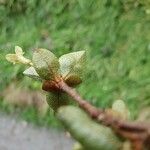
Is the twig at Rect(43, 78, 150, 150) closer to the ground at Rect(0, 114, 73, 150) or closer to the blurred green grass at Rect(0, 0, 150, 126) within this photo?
the blurred green grass at Rect(0, 0, 150, 126)

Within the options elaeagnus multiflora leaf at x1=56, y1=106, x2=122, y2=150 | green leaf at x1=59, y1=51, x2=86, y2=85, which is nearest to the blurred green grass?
green leaf at x1=59, y1=51, x2=86, y2=85

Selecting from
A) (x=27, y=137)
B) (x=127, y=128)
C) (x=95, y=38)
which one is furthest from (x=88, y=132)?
(x=95, y=38)

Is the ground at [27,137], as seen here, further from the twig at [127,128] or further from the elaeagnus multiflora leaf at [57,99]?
the twig at [127,128]

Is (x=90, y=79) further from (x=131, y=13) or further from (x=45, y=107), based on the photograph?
(x=131, y=13)

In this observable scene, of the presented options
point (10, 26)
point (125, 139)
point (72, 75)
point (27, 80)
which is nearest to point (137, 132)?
point (125, 139)

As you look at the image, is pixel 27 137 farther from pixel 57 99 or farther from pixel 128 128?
pixel 128 128
